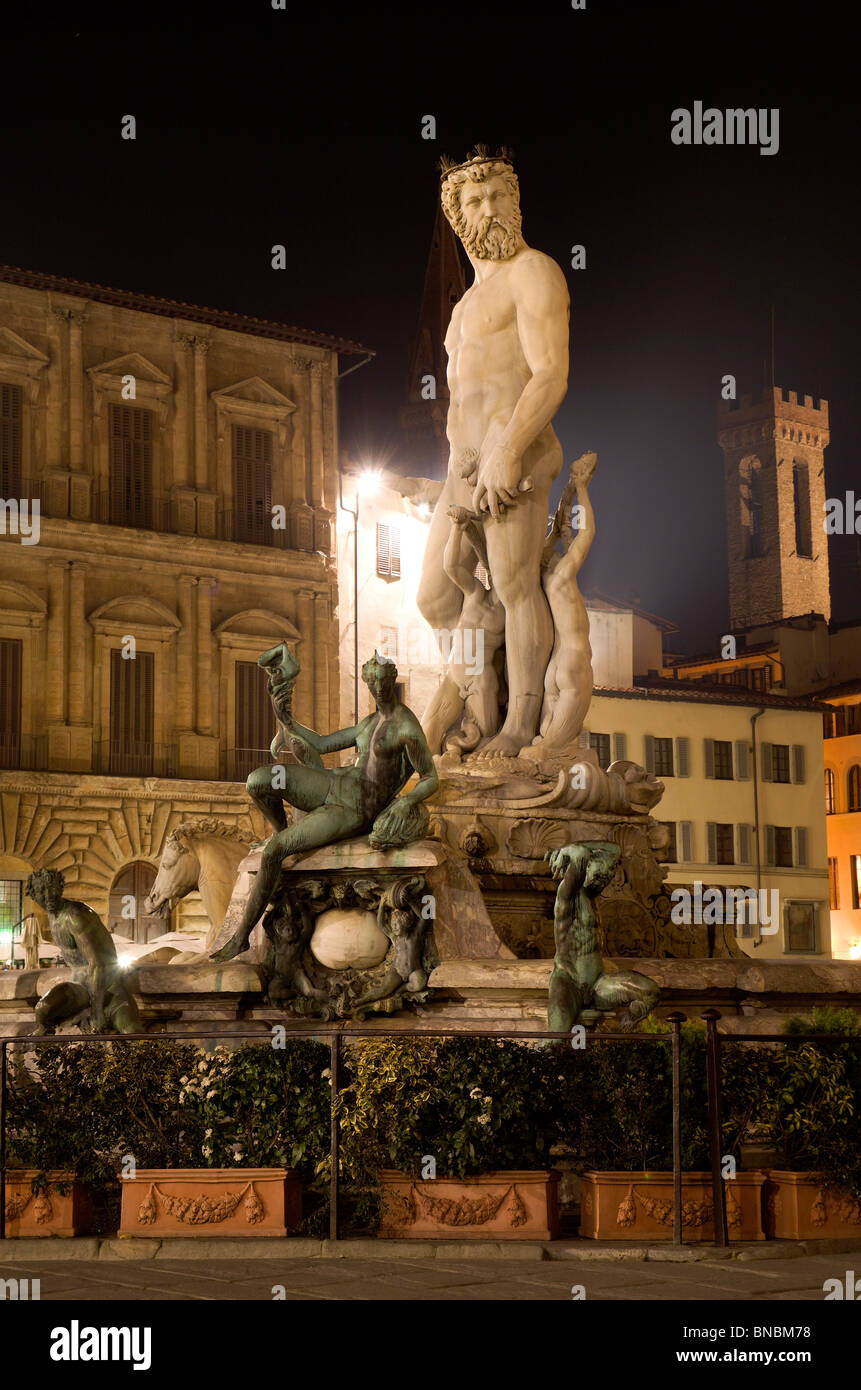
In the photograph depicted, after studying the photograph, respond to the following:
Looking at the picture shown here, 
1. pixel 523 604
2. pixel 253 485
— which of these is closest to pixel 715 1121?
pixel 523 604

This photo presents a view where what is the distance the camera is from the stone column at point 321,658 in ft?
134

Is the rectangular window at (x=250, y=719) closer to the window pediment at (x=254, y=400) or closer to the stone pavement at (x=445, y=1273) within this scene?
the window pediment at (x=254, y=400)

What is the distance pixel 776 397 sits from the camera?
98438 mm

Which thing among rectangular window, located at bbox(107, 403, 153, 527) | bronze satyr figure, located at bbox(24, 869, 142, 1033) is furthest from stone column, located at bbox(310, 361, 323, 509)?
bronze satyr figure, located at bbox(24, 869, 142, 1033)

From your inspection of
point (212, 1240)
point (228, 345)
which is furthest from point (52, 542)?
Answer: point (212, 1240)

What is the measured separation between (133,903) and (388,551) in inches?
461

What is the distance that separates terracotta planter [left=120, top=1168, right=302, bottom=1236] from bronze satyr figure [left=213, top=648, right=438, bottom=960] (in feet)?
7.25

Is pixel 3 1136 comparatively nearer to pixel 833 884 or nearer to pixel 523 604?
pixel 523 604

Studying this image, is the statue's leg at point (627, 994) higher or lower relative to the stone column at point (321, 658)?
lower

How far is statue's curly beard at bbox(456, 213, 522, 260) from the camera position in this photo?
12.2m

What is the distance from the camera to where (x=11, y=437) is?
130ft

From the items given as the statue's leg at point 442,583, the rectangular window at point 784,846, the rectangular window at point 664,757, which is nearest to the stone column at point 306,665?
the rectangular window at point 664,757

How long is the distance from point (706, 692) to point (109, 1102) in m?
42.4

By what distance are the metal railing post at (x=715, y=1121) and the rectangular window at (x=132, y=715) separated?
31.7 meters
